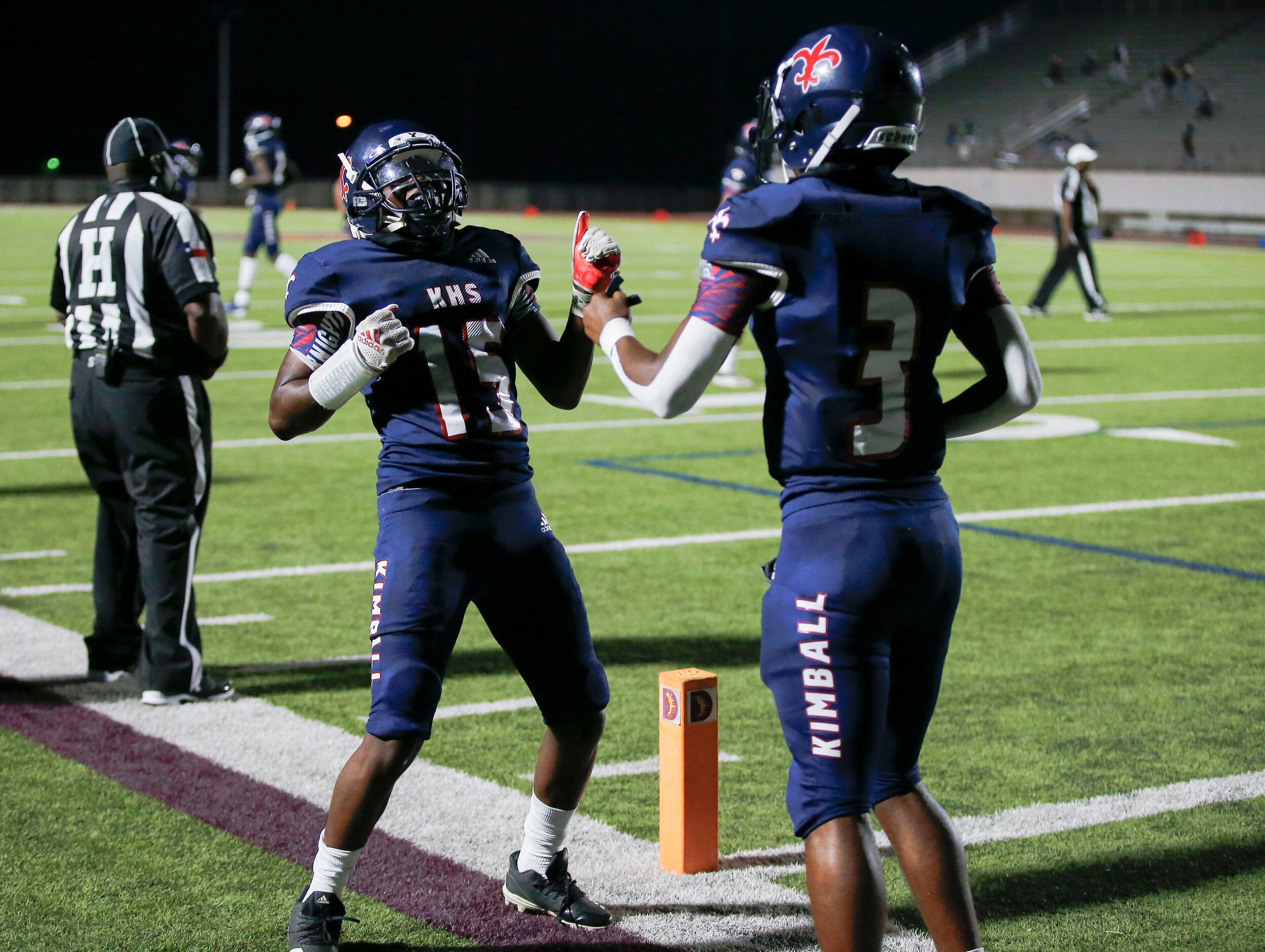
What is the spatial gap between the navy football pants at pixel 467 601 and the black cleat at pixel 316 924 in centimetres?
39

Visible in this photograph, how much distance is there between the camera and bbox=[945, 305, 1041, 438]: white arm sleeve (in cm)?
326

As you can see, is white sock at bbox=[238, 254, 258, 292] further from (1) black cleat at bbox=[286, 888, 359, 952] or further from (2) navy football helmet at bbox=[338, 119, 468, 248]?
(1) black cleat at bbox=[286, 888, 359, 952]

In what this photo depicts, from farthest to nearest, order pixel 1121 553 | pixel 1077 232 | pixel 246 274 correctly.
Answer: pixel 1077 232
pixel 246 274
pixel 1121 553

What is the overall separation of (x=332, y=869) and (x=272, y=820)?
923mm

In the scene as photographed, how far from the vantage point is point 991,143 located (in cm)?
4881

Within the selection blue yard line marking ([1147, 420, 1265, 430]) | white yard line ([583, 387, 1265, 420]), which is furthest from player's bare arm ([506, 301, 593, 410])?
blue yard line marking ([1147, 420, 1265, 430])

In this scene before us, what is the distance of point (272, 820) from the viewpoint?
14.7 ft

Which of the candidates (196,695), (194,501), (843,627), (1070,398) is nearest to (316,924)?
(843,627)

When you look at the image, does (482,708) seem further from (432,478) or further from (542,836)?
(432,478)

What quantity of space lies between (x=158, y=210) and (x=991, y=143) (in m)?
45.7

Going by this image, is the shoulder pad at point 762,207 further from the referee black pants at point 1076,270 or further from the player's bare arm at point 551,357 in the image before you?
the referee black pants at point 1076,270

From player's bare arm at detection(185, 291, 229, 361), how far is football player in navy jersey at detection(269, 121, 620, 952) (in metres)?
1.84

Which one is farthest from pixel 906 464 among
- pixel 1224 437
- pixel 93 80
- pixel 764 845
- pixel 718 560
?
pixel 93 80

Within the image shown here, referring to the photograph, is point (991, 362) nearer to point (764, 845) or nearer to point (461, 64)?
point (764, 845)
